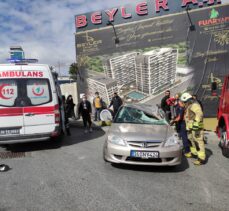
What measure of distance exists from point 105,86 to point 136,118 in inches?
346

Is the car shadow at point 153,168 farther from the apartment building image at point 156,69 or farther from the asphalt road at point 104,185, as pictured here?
the apartment building image at point 156,69

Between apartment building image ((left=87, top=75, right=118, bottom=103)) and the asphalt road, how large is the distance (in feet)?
28.0

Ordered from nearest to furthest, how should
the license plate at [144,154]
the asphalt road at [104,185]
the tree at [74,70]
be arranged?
the asphalt road at [104,185]
the license plate at [144,154]
the tree at [74,70]

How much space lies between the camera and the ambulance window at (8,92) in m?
6.22

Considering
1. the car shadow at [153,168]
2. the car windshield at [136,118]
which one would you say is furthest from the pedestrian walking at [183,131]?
the car shadow at [153,168]

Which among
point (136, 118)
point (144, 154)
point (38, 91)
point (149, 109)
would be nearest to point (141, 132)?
point (144, 154)

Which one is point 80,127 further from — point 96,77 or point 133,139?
point 133,139

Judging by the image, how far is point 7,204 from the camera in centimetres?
349

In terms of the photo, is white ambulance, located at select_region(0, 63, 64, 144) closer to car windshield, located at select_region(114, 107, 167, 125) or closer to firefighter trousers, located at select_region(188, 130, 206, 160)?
car windshield, located at select_region(114, 107, 167, 125)

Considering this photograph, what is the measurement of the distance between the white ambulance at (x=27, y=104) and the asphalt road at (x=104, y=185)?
2.09 ft

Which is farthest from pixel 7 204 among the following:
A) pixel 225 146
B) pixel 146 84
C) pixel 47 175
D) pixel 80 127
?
pixel 146 84

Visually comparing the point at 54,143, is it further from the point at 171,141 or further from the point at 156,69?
the point at 156,69

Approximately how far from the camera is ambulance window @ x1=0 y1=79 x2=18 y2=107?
6.22 meters

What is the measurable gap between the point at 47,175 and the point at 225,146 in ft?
14.4
